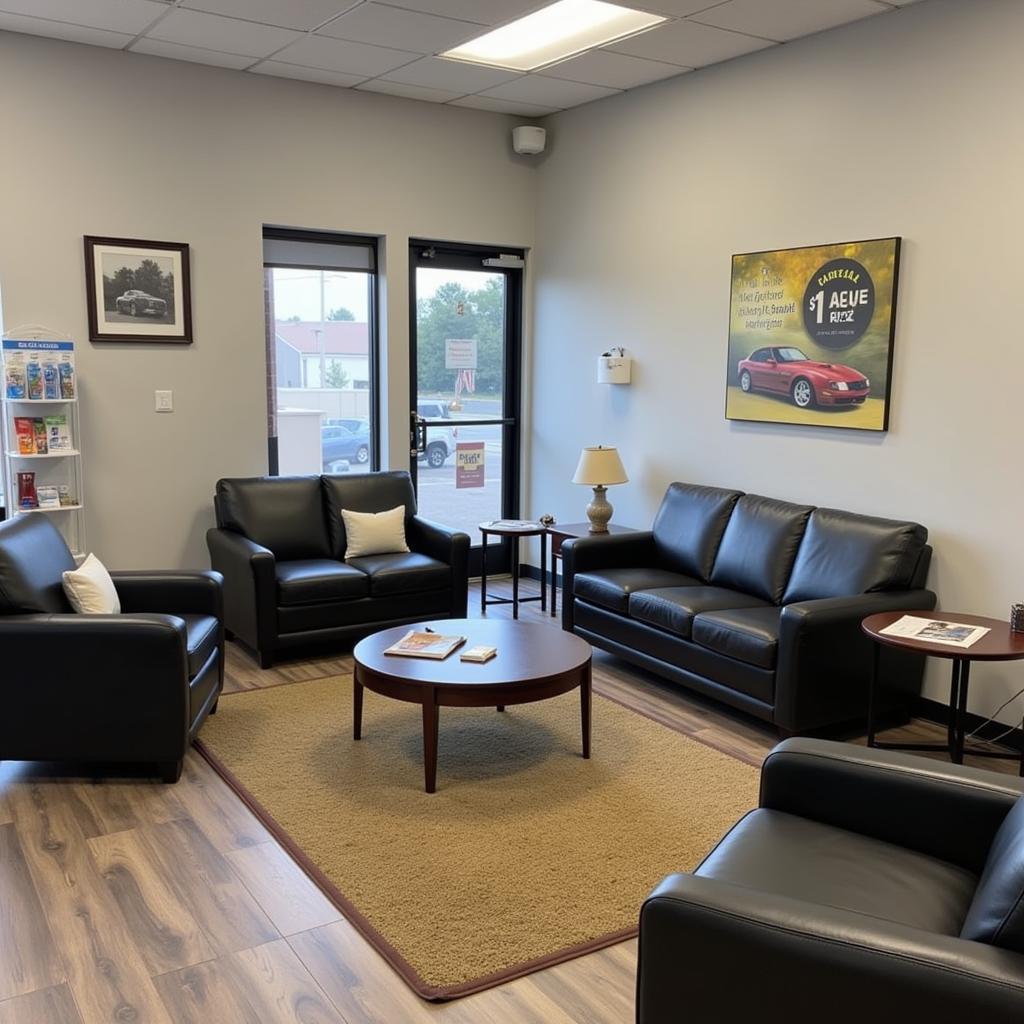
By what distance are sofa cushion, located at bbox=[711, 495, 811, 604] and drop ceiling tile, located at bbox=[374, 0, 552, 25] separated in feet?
7.65

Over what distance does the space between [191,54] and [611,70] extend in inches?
80.7

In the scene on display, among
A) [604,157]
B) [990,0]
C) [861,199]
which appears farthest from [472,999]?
[604,157]

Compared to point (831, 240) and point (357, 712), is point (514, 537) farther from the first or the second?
point (831, 240)

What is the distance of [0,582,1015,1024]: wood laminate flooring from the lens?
221cm

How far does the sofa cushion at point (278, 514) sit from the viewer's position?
493 cm

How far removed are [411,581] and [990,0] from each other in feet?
11.1

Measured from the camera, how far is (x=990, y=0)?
3.61 metres

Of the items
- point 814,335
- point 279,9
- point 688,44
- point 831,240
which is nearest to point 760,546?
point 814,335

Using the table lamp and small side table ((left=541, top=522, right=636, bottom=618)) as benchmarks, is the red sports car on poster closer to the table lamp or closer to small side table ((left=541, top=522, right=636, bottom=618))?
the table lamp

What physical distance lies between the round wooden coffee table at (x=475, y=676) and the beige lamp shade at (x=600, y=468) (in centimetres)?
164

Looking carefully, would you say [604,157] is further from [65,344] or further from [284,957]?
[284,957]

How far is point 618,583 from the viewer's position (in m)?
4.51

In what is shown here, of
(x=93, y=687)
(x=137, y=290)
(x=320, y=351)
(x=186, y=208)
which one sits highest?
(x=186, y=208)

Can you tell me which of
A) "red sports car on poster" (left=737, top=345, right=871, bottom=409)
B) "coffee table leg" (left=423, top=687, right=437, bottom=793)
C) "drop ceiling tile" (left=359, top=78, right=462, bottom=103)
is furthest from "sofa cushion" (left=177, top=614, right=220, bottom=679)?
"drop ceiling tile" (left=359, top=78, right=462, bottom=103)
